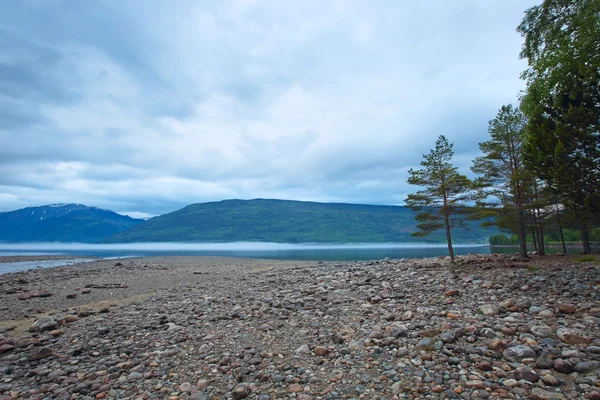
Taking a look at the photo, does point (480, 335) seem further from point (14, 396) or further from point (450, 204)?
point (450, 204)

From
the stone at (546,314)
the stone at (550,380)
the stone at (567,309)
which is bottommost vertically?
the stone at (550,380)

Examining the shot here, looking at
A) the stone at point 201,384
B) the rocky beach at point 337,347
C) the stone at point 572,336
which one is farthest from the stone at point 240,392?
the stone at point 572,336

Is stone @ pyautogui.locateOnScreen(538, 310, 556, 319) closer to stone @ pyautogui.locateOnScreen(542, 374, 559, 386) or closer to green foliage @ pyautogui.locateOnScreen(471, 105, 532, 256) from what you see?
stone @ pyautogui.locateOnScreen(542, 374, 559, 386)

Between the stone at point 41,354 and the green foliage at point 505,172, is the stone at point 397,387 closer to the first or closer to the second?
the stone at point 41,354

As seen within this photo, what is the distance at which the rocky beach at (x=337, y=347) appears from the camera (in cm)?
554

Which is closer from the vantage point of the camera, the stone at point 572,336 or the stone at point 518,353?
the stone at point 518,353

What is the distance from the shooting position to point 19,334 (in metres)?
10.7

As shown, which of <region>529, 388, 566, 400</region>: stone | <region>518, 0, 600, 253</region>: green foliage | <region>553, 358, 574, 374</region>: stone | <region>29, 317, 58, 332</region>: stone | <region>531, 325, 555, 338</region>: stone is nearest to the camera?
<region>529, 388, 566, 400</region>: stone

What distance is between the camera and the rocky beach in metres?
5.54

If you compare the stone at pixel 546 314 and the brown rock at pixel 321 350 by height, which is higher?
the stone at pixel 546 314

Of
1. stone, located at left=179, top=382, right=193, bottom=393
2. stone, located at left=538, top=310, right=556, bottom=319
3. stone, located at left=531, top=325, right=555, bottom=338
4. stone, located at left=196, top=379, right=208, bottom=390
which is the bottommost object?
stone, located at left=179, top=382, right=193, bottom=393

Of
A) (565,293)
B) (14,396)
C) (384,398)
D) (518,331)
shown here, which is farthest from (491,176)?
(14,396)

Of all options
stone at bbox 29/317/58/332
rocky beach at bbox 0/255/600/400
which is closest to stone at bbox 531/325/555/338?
rocky beach at bbox 0/255/600/400

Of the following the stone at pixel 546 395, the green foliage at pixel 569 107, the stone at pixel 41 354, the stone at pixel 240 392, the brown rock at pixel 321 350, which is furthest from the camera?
the green foliage at pixel 569 107
